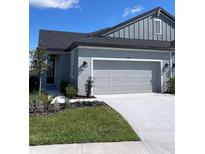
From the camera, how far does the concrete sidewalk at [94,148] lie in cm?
405

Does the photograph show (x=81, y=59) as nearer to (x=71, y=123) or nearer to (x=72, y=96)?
(x=72, y=96)

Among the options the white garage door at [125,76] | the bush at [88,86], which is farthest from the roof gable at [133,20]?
the bush at [88,86]

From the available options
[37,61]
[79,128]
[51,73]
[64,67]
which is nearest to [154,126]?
[79,128]

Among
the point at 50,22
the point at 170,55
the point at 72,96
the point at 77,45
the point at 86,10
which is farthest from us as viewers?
the point at 50,22

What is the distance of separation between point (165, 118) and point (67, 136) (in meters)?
3.78

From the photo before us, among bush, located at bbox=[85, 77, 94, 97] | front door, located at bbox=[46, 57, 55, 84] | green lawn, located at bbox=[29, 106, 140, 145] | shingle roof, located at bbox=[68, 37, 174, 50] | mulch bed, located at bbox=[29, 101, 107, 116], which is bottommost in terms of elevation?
green lawn, located at bbox=[29, 106, 140, 145]

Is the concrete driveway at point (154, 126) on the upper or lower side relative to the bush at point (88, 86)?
lower

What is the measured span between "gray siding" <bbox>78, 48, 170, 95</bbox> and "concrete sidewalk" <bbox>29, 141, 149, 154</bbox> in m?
7.95

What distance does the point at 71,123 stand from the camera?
237 inches

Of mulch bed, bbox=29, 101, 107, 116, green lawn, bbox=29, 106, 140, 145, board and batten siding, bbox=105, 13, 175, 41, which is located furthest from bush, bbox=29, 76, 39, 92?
green lawn, bbox=29, 106, 140, 145

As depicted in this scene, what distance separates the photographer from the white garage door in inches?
514

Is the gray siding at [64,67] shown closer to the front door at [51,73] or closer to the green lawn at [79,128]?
the front door at [51,73]

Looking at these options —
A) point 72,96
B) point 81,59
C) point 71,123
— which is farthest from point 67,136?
point 81,59

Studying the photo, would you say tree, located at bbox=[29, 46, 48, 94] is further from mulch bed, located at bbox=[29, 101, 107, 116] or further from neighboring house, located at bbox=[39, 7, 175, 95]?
mulch bed, located at bbox=[29, 101, 107, 116]
